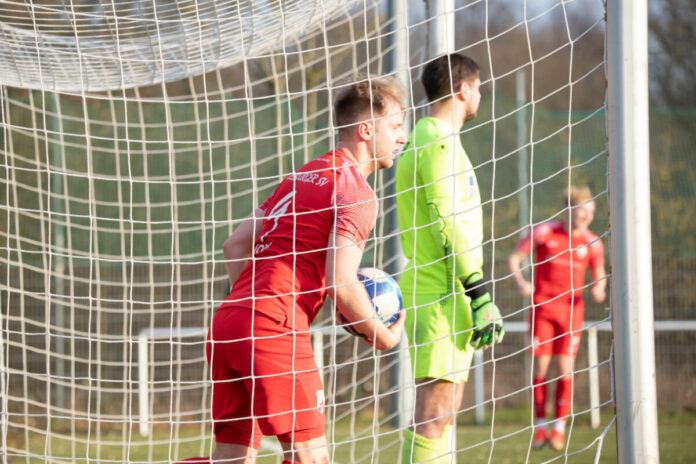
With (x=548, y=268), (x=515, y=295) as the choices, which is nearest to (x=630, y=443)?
(x=548, y=268)

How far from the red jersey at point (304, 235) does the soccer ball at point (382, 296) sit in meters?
0.23

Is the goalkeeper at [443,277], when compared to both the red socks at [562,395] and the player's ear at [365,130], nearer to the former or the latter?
the player's ear at [365,130]

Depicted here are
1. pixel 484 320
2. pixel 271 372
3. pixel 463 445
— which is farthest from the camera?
pixel 463 445

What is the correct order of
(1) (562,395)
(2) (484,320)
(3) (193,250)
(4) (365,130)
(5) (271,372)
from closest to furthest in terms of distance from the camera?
(5) (271,372) → (4) (365,130) → (2) (484,320) → (1) (562,395) → (3) (193,250)

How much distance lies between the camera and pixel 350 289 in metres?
2.48

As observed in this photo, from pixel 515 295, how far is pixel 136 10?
5.47 metres

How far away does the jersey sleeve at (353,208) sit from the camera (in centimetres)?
248

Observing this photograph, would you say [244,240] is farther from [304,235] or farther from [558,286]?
[558,286]

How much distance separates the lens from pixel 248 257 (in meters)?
2.79

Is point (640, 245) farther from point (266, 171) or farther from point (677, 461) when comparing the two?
point (266, 171)

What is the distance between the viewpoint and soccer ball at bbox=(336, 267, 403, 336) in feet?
9.05

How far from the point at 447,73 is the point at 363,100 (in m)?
0.56

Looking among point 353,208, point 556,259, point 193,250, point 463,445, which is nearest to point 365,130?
point 353,208

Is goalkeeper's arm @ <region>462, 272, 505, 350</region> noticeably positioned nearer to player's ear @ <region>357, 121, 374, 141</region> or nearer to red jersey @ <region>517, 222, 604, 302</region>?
player's ear @ <region>357, 121, 374, 141</region>
